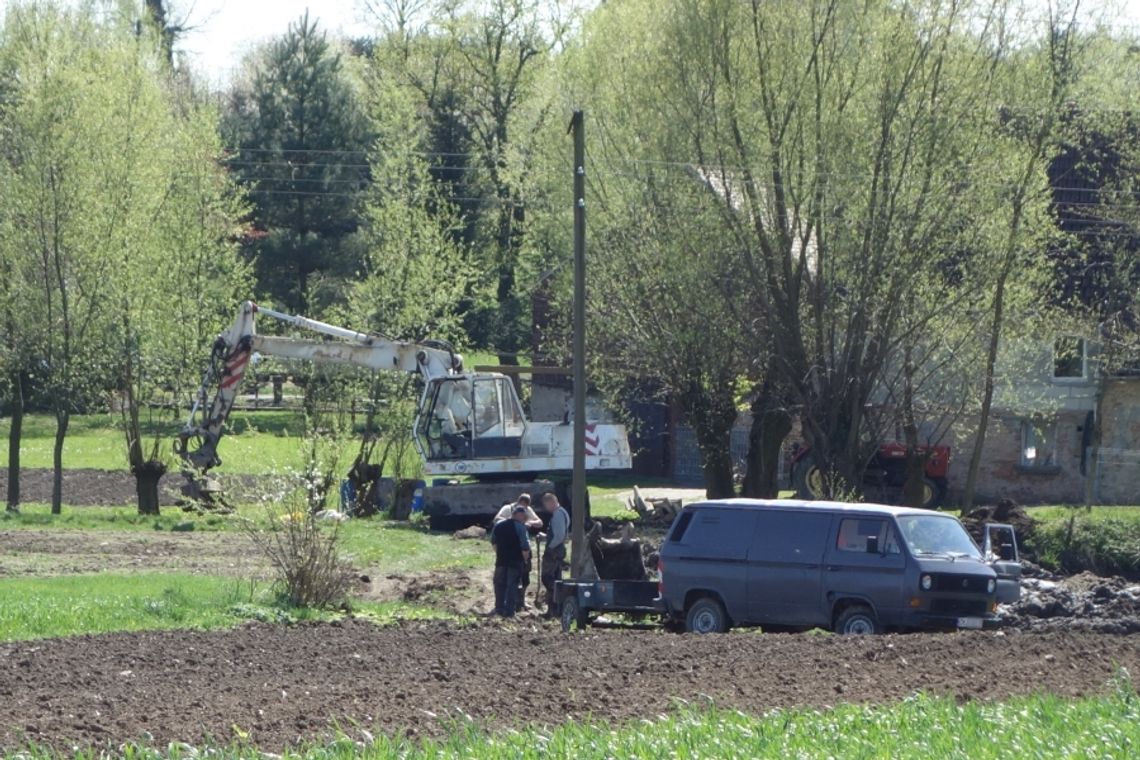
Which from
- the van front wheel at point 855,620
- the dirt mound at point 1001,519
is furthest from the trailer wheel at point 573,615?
the dirt mound at point 1001,519

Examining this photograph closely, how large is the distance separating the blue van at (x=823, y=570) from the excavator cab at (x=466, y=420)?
13.6 metres

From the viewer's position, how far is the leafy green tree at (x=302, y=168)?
5300 cm

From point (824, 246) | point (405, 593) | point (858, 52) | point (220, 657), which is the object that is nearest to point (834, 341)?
point (824, 246)

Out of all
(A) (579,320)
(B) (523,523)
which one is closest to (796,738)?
(B) (523,523)

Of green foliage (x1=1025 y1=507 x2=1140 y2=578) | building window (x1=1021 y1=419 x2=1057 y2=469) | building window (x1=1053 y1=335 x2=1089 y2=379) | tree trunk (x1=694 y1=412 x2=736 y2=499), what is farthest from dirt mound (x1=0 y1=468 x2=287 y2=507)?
building window (x1=1021 y1=419 x2=1057 y2=469)

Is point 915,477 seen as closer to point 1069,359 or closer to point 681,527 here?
point 1069,359

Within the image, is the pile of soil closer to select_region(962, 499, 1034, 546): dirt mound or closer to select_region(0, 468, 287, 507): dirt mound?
select_region(962, 499, 1034, 546): dirt mound

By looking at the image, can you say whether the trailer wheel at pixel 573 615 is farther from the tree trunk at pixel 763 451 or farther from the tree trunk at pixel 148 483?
the tree trunk at pixel 148 483

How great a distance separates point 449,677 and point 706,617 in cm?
697

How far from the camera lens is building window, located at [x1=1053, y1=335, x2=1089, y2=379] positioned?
3594cm

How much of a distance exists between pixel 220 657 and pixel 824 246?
698 inches

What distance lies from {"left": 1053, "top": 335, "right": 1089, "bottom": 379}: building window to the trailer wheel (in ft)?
62.5

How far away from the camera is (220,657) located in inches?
549

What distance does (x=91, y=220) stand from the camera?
33.8 metres
